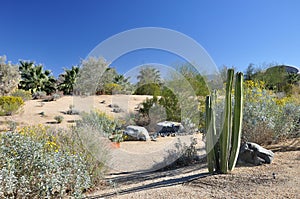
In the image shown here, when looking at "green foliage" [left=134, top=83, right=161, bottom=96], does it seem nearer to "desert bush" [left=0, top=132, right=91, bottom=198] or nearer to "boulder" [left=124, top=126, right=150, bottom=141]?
"boulder" [left=124, top=126, right=150, bottom=141]

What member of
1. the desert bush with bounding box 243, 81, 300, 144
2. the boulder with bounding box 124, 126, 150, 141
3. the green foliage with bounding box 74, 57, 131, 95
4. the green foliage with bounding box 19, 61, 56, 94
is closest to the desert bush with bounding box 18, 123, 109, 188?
the desert bush with bounding box 243, 81, 300, 144

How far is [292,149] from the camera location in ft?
17.8

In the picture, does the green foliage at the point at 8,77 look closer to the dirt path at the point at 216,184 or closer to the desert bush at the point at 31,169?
the dirt path at the point at 216,184

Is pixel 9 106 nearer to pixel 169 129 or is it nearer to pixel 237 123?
pixel 169 129

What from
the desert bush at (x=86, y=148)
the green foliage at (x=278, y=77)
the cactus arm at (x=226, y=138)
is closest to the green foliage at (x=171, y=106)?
the desert bush at (x=86, y=148)

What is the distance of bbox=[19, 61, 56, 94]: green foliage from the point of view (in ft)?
71.4

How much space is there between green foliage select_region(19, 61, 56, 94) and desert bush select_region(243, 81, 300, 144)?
20.5 m

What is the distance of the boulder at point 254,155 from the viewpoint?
14.3ft

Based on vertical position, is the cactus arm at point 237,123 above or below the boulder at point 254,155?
above

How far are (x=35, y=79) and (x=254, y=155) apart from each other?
2198 cm

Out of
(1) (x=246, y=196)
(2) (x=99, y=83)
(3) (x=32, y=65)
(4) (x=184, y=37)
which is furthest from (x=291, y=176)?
(3) (x=32, y=65)

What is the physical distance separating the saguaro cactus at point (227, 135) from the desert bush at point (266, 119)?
1.85 m

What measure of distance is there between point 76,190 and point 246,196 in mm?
2183

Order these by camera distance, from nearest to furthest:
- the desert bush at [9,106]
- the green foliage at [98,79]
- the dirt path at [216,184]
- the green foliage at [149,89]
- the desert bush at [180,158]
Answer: the dirt path at [216,184], the desert bush at [180,158], the desert bush at [9,106], the green foliage at [149,89], the green foliage at [98,79]
